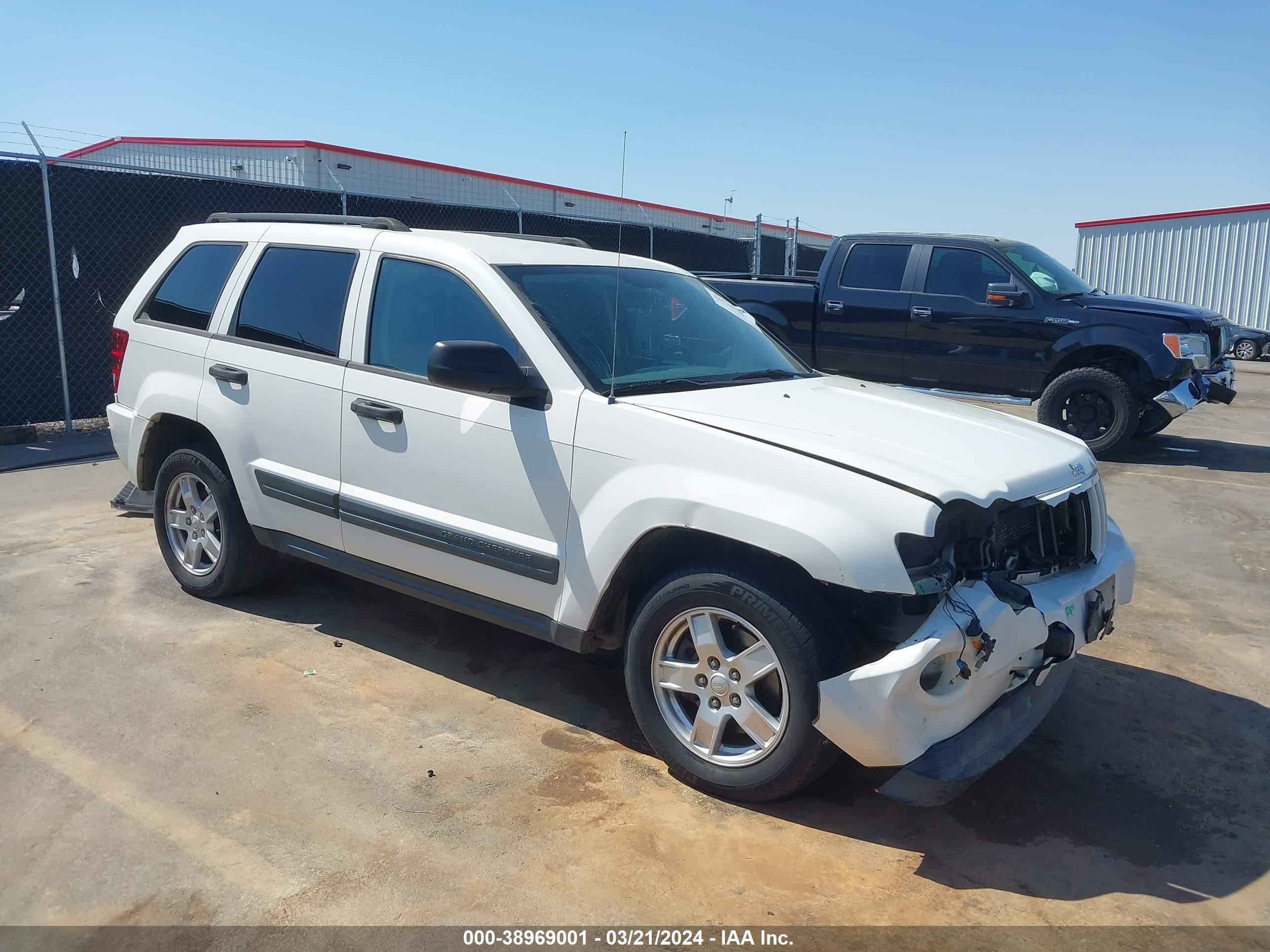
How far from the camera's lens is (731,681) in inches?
131

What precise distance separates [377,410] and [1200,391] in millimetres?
8545

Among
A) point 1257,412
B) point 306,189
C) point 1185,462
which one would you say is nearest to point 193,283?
point 306,189

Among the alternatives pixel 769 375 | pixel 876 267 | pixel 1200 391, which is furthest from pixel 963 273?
pixel 769 375

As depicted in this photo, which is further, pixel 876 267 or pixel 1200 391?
pixel 876 267

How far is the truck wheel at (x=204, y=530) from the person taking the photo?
4941 mm

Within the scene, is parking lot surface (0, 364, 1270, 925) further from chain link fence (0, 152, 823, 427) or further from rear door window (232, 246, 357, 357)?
chain link fence (0, 152, 823, 427)

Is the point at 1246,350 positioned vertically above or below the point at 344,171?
below

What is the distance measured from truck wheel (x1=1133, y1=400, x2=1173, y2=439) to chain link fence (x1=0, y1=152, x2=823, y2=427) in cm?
538

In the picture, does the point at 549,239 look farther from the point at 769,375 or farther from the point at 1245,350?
the point at 1245,350

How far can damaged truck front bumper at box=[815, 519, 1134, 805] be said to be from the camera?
9.69 ft

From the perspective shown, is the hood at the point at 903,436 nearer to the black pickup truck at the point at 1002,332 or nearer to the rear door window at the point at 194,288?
the rear door window at the point at 194,288

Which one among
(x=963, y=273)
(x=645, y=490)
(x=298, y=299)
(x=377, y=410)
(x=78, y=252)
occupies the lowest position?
(x=645, y=490)

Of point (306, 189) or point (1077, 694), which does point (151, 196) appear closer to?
point (306, 189)

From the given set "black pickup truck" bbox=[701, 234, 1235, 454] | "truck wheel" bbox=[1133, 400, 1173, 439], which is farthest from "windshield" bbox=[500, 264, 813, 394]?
"truck wheel" bbox=[1133, 400, 1173, 439]
